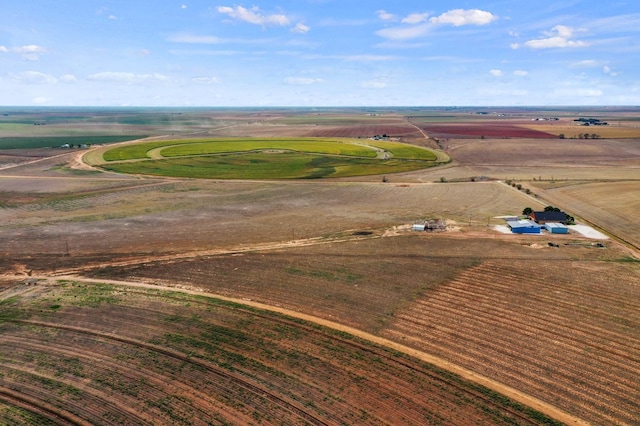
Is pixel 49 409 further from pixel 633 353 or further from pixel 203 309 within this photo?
pixel 633 353

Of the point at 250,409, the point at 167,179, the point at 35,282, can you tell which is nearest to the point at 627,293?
the point at 250,409

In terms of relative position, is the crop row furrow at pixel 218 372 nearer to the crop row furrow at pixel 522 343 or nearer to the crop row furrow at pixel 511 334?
the crop row furrow at pixel 522 343

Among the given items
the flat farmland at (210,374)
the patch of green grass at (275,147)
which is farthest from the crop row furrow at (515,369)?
the patch of green grass at (275,147)

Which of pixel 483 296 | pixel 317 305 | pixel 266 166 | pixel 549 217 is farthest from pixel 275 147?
pixel 483 296

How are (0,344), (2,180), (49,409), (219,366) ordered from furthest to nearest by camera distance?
(2,180)
(0,344)
(219,366)
(49,409)

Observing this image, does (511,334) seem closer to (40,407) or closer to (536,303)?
(536,303)

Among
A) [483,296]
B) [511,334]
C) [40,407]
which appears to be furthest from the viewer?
[483,296]
